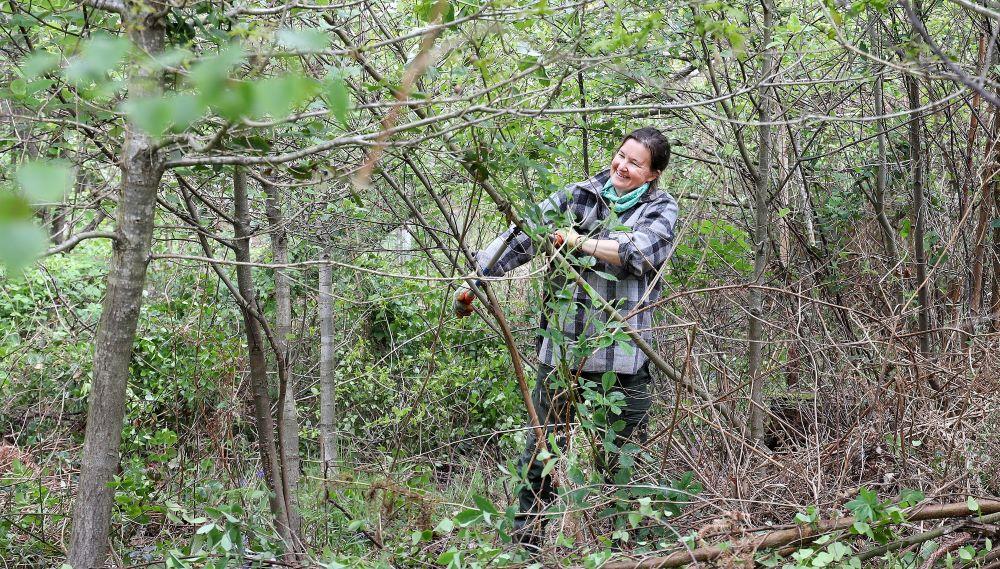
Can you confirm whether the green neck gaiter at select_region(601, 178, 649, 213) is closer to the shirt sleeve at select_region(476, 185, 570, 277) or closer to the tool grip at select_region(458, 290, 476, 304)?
the shirt sleeve at select_region(476, 185, 570, 277)

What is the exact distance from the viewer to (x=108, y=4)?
2.06 metres

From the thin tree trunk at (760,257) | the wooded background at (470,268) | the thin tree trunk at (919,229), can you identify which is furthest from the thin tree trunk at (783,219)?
the thin tree trunk at (919,229)

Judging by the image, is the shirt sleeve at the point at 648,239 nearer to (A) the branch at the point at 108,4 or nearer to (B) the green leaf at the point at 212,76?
(A) the branch at the point at 108,4

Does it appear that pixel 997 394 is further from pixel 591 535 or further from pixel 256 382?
pixel 256 382

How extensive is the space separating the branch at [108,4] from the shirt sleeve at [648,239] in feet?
5.56

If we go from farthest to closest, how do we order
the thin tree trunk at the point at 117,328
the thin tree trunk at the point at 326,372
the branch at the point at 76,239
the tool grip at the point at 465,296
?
the thin tree trunk at the point at 326,372 < the tool grip at the point at 465,296 < the thin tree trunk at the point at 117,328 < the branch at the point at 76,239

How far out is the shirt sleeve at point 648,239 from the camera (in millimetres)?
3131

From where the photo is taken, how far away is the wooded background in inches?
80.7

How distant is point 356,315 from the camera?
21.6ft

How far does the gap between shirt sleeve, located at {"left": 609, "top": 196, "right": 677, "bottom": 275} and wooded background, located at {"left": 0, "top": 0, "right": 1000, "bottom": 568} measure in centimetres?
18

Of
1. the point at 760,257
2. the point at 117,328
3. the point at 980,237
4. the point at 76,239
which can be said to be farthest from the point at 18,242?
the point at 980,237

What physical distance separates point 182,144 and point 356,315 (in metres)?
4.59

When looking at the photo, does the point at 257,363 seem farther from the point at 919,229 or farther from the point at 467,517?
the point at 919,229

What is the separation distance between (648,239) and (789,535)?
1171 mm
